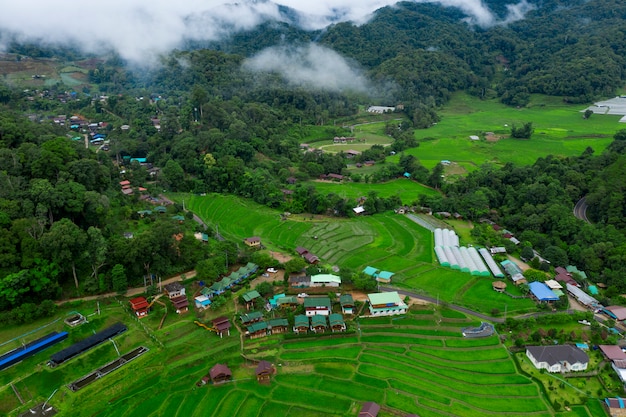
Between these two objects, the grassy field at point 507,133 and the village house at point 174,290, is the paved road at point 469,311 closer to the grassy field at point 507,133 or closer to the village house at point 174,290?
the village house at point 174,290

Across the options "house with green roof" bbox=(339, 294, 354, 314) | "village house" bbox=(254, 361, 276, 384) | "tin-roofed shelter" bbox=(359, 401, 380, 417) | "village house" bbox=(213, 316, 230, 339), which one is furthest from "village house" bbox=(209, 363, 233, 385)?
"house with green roof" bbox=(339, 294, 354, 314)

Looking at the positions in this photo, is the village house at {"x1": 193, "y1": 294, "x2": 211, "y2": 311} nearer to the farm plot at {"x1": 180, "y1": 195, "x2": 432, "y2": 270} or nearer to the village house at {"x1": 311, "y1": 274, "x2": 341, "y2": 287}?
the village house at {"x1": 311, "y1": 274, "x2": 341, "y2": 287}

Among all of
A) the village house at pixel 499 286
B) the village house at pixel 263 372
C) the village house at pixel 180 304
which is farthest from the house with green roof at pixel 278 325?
the village house at pixel 499 286

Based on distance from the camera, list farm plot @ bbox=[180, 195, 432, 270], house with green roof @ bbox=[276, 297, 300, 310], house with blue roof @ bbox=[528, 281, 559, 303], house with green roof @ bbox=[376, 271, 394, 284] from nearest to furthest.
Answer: house with green roof @ bbox=[276, 297, 300, 310] < house with blue roof @ bbox=[528, 281, 559, 303] < house with green roof @ bbox=[376, 271, 394, 284] < farm plot @ bbox=[180, 195, 432, 270]

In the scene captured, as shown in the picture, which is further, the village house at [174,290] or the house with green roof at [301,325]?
the village house at [174,290]

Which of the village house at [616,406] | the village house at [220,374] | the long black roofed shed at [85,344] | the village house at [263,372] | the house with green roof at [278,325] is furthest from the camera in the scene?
the house with green roof at [278,325]

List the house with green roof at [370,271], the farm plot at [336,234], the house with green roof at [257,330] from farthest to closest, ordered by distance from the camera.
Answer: the farm plot at [336,234] < the house with green roof at [370,271] < the house with green roof at [257,330]
